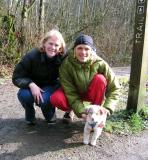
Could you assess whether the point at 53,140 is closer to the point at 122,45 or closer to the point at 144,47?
the point at 144,47

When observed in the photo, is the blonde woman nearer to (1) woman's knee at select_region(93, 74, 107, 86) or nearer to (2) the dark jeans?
(2) the dark jeans

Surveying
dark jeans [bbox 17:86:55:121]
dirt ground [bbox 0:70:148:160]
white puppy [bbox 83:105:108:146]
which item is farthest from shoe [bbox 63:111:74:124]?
white puppy [bbox 83:105:108:146]

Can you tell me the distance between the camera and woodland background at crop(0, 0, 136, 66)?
8.24 meters

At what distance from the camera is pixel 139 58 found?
15.2 feet

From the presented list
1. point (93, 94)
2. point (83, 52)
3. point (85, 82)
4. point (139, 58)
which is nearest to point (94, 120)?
point (93, 94)

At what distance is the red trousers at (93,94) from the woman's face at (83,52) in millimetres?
252

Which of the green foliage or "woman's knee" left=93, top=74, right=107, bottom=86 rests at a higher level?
"woman's knee" left=93, top=74, right=107, bottom=86

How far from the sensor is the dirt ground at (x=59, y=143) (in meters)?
3.84

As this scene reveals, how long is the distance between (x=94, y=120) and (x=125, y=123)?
992 millimetres

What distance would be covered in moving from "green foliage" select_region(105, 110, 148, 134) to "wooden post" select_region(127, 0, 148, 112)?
120mm

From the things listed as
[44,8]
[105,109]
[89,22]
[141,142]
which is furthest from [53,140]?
[89,22]

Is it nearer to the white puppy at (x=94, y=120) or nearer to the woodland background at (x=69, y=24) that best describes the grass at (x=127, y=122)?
the white puppy at (x=94, y=120)

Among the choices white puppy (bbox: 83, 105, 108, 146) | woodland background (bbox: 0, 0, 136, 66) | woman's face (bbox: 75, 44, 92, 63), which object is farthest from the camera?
woodland background (bbox: 0, 0, 136, 66)

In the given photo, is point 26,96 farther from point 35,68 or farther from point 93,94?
point 93,94
